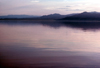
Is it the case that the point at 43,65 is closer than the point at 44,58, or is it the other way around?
the point at 43,65

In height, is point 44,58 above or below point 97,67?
above

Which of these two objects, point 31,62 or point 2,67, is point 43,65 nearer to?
point 31,62

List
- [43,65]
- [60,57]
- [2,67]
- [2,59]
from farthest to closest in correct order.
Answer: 1. [60,57]
2. [2,59]
3. [43,65]
4. [2,67]

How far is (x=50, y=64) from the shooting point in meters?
2.60

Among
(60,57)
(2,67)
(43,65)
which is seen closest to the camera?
(2,67)

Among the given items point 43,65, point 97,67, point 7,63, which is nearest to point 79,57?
point 97,67

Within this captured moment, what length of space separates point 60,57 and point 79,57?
1.41 ft

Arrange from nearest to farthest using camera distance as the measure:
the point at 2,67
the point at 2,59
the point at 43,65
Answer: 1. the point at 2,67
2. the point at 43,65
3. the point at 2,59

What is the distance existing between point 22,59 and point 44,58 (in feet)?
1.55

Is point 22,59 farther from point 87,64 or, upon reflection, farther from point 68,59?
point 87,64

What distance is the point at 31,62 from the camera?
2.69 m

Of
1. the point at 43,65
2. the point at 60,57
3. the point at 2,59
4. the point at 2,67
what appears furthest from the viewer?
the point at 60,57

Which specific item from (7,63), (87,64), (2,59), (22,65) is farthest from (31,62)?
(87,64)

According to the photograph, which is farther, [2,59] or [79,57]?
[79,57]
